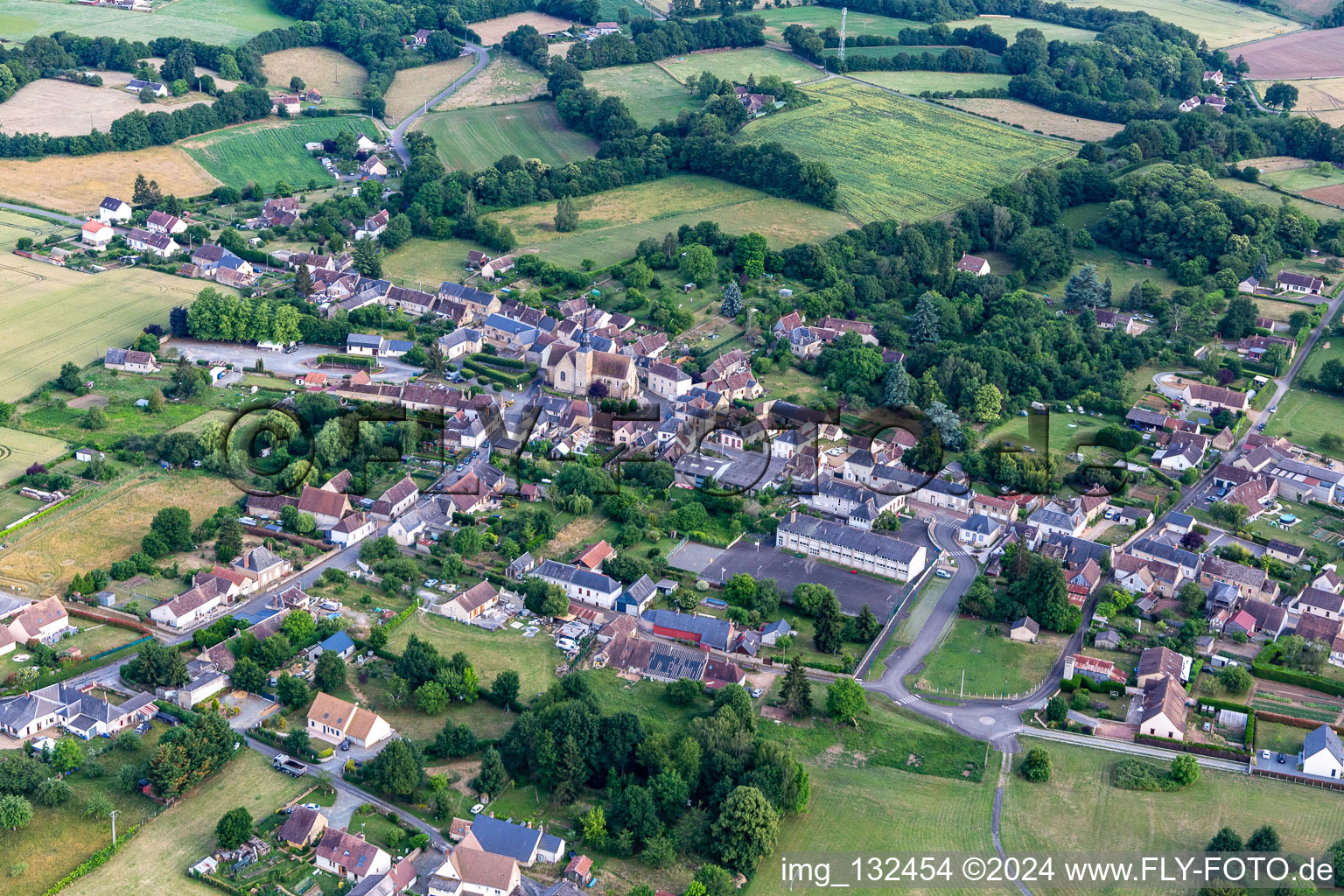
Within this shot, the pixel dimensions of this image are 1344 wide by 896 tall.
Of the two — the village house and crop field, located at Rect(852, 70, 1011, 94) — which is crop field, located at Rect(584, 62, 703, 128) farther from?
the village house

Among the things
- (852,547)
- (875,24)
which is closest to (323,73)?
(875,24)

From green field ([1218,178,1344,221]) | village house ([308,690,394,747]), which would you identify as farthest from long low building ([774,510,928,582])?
green field ([1218,178,1344,221])

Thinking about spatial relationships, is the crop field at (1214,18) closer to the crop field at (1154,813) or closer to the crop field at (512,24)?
the crop field at (512,24)

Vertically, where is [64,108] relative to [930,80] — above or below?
above

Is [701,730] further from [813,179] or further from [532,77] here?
[532,77]

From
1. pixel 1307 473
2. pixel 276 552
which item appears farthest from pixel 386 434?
pixel 1307 473

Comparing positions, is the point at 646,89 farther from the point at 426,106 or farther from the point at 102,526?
the point at 102,526

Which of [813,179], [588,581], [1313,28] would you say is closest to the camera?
[588,581]
